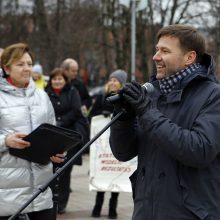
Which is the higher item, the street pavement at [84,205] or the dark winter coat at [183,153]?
the dark winter coat at [183,153]

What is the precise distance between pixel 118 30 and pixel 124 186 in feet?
Result: 48.2

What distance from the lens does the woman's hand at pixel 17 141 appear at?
3.82m

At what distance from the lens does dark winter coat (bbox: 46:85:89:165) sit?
7406 millimetres

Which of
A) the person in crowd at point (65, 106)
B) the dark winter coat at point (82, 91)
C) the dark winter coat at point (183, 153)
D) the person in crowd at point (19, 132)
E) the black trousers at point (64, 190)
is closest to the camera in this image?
the dark winter coat at point (183, 153)

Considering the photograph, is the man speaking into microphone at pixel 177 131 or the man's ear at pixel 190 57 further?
the man's ear at pixel 190 57

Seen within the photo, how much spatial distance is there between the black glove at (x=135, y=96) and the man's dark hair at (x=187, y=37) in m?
0.36

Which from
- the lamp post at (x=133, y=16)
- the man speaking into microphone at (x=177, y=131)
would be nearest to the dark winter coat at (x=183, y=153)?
the man speaking into microphone at (x=177, y=131)

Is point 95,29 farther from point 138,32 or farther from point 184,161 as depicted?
point 184,161

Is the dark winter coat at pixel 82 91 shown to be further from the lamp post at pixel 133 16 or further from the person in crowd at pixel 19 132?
the person in crowd at pixel 19 132

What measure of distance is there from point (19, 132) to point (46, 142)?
28 cm

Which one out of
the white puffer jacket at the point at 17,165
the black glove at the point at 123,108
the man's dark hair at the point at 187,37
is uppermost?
the man's dark hair at the point at 187,37

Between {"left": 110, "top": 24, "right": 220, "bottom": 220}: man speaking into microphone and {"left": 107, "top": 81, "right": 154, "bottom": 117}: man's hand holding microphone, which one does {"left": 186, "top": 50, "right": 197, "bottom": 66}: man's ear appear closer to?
{"left": 110, "top": 24, "right": 220, "bottom": 220}: man speaking into microphone

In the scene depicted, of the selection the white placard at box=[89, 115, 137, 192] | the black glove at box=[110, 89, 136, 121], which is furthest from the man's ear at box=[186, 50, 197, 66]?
the white placard at box=[89, 115, 137, 192]

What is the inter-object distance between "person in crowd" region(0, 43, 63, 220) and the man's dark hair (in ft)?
4.59
